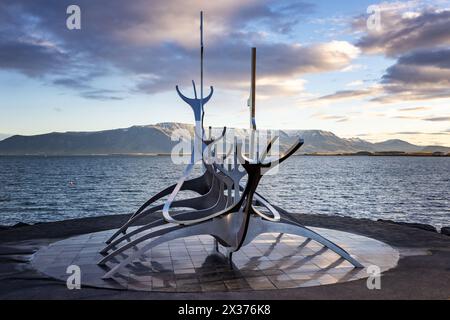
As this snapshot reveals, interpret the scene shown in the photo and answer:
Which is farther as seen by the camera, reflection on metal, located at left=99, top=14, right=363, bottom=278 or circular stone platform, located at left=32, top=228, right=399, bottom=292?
circular stone platform, located at left=32, top=228, right=399, bottom=292

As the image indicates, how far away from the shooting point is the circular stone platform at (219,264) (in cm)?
1313

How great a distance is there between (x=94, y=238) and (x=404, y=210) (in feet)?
142

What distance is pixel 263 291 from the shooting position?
12.4 metres

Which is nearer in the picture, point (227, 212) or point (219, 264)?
point (227, 212)

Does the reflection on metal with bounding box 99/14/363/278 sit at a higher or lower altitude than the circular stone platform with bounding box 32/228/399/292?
higher

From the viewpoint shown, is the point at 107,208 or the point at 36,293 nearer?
the point at 36,293

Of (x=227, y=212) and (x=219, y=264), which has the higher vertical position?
(x=227, y=212)

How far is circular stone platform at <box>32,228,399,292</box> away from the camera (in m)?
13.1

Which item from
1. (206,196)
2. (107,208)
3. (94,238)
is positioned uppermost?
(206,196)

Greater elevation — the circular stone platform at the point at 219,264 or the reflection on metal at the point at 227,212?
the reflection on metal at the point at 227,212

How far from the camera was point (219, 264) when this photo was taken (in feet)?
49.7
